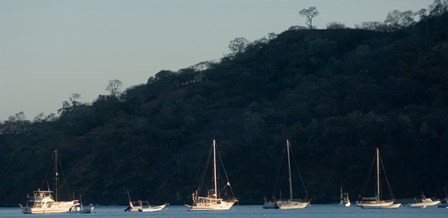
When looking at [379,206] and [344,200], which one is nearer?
[379,206]

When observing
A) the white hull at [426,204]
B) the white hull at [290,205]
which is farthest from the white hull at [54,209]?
the white hull at [426,204]

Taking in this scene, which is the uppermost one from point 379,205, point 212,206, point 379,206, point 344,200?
point 344,200

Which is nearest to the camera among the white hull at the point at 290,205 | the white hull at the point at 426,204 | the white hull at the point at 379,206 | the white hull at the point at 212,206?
the white hull at the point at 379,206

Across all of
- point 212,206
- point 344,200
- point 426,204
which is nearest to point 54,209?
point 212,206

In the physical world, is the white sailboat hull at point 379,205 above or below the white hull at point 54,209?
below

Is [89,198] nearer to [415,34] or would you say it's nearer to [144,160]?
[144,160]

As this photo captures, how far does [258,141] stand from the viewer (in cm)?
16288

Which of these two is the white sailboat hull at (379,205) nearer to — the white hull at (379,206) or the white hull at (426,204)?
the white hull at (379,206)

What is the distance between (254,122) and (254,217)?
5935 centimetres

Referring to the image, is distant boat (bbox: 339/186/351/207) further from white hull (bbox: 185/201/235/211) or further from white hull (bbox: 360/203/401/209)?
white hull (bbox: 185/201/235/211)

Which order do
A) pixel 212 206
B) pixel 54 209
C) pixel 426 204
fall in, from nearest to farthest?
pixel 426 204 → pixel 212 206 → pixel 54 209

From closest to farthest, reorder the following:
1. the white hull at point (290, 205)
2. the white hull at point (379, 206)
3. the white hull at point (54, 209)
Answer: the white hull at point (379, 206) → the white hull at point (290, 205) → the white hull at point (54, 209)

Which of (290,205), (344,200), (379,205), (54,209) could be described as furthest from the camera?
(344,200)

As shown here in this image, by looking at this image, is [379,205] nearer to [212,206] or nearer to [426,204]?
[426,204]
